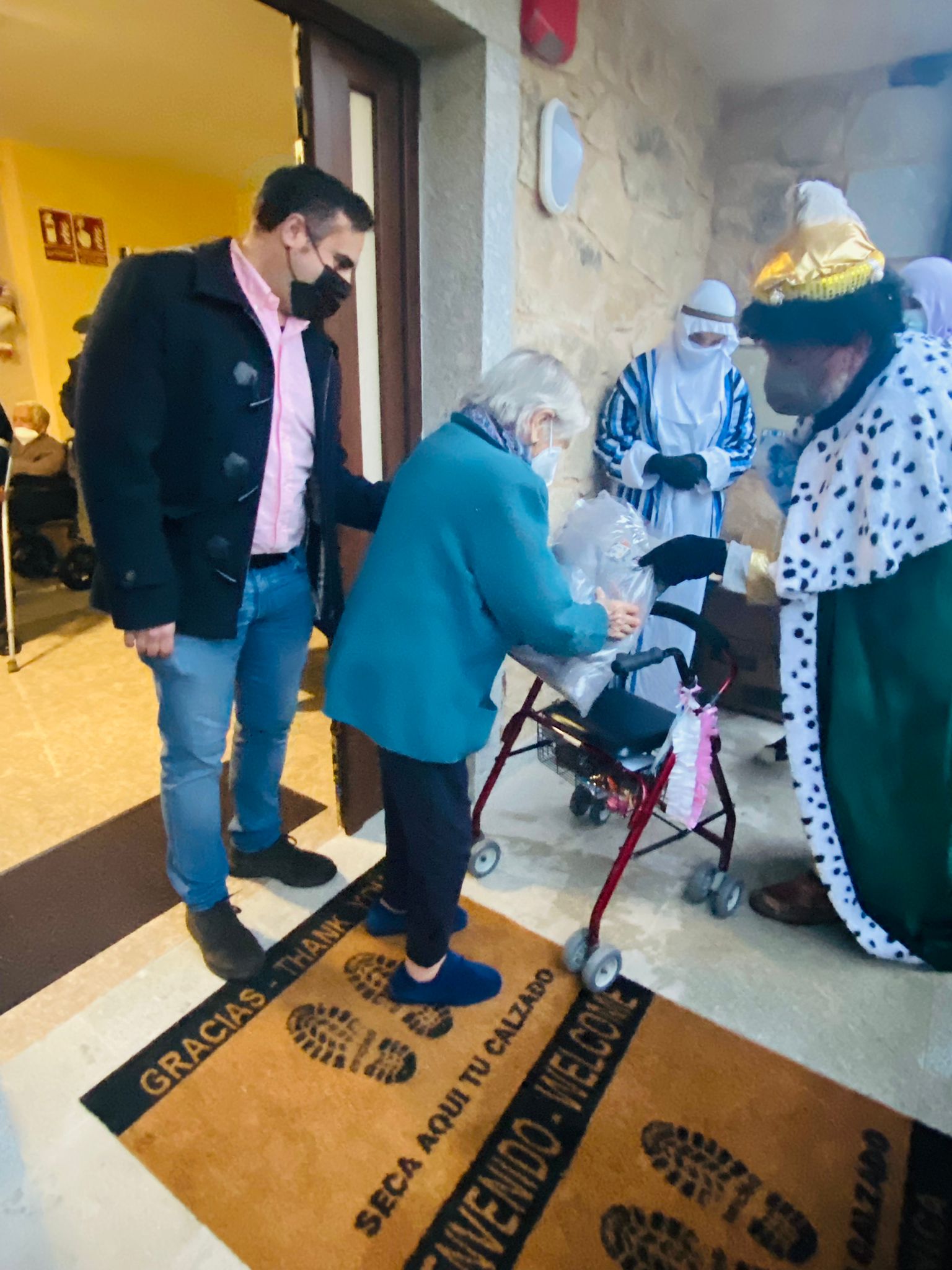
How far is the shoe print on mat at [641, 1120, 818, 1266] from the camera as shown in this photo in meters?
1.24

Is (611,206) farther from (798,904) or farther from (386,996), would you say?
(386,996)

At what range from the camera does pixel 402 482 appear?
1359mm

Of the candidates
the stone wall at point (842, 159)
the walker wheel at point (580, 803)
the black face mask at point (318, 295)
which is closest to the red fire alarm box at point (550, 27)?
the black face mask at point (318, 295)

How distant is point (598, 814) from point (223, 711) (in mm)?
1262

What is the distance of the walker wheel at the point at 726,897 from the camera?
6.43 feet

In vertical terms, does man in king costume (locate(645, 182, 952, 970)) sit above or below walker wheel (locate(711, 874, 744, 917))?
above

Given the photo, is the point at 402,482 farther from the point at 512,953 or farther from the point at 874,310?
the point at 512,953

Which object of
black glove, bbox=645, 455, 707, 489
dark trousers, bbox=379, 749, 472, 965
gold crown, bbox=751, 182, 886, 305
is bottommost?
dark trousers, bbox=379, 749, 472, 965

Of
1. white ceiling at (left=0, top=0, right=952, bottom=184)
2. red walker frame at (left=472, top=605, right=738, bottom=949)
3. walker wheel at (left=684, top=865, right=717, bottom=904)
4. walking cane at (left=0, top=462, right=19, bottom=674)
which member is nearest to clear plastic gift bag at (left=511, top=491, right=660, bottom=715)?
red walker frame at (left=472, top=605, right=738, bottom=949)

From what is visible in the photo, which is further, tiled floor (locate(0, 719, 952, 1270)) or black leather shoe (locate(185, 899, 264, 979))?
black leather shoe (locate(185, 899, 264, 979))

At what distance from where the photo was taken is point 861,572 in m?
1.60

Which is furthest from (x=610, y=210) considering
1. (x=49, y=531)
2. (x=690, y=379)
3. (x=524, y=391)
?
(x=49, y=531)

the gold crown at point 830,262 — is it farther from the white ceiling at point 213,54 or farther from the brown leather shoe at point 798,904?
the brown leather shoe at point 798,904

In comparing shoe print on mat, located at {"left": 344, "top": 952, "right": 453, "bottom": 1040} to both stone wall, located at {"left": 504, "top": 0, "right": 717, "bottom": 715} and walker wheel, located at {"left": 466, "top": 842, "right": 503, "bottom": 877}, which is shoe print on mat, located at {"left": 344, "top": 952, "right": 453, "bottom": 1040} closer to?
walker wheel, located at {"left": 466, "top": 842, "right": 503, "bottom": 877}
